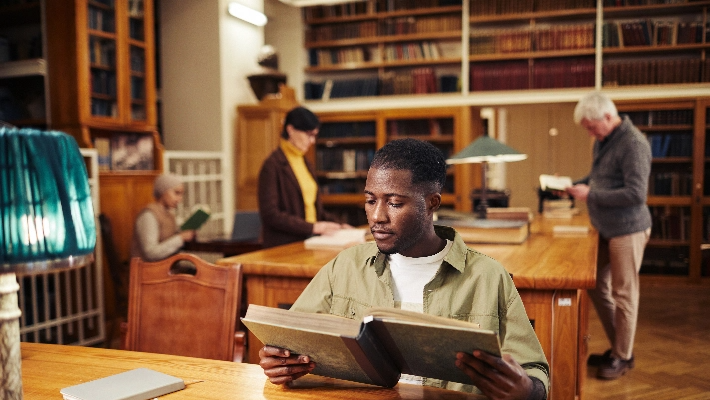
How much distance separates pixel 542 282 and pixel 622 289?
1630 mm

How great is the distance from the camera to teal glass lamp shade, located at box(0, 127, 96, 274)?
32.2 inches

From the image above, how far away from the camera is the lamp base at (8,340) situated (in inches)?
36.9

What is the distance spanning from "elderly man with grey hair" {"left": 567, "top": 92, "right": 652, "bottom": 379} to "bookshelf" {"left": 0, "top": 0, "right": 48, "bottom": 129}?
3837mm

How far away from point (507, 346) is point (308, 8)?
6.18m

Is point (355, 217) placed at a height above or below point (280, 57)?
below

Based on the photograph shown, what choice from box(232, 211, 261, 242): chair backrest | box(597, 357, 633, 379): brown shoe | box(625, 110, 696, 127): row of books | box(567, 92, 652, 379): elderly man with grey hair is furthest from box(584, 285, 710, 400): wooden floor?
box(232, 211, 261, 242): chair backrest

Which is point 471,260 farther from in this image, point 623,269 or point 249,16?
point 249,16

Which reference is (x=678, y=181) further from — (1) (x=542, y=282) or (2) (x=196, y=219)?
(1) (x=542, y=282)

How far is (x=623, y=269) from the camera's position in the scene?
11.0ft

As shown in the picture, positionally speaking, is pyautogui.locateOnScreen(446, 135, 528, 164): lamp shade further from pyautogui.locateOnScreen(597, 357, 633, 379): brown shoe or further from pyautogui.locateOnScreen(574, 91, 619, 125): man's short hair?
pyautogui.locateOnScreen(597, 357, 633, 379): brown shoe

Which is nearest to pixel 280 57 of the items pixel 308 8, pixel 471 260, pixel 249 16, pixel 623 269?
pixel 308 8

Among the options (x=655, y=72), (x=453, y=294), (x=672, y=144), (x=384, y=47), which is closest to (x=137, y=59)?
(x=384, y=47)

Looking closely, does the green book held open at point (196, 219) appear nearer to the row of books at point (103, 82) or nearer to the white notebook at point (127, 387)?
the row of books at point (103, 82)

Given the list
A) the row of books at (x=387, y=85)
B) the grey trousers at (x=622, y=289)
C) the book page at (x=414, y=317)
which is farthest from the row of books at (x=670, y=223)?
the book page at (x=414, y=317)
